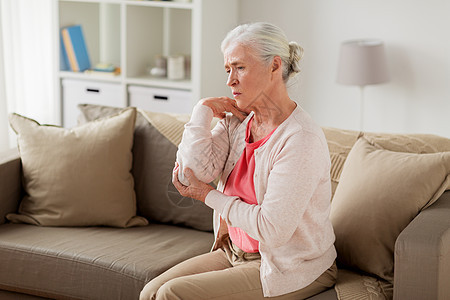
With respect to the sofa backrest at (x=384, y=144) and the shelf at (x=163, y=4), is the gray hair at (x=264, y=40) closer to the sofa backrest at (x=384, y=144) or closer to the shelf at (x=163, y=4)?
the sofa backrest at (x=384, y=144)

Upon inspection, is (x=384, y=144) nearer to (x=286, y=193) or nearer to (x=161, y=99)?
(x=286, y=193)

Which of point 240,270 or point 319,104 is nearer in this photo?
point 240,270

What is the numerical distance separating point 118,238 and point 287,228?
2.87 feet

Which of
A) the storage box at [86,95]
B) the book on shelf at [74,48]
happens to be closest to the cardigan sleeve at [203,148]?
the storage box at [86,95]

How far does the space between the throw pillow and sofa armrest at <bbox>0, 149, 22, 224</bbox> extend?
0.46 metres

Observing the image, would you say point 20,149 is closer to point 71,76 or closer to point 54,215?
point 54,215

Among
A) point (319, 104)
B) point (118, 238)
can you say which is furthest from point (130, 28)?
point (118, 238)

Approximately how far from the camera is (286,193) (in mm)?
1792

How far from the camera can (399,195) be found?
80.7 inches

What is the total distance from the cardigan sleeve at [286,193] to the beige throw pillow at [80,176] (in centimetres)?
87

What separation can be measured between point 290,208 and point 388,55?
7.58 feet

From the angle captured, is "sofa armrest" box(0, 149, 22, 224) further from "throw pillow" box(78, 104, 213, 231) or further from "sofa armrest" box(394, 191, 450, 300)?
"sofa armrest" box(394, 191, 450, 300)

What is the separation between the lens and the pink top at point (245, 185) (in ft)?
6.45

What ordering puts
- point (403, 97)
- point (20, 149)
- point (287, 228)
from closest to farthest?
1. point (287, 228)
2. point (20, 149)
3. point (403, 97)
